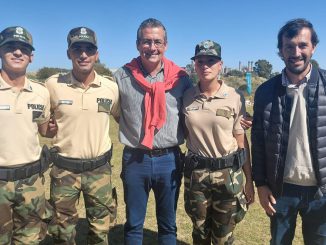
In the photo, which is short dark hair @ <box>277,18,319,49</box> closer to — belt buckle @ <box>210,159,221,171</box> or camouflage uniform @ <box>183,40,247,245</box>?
camouflage uniform @ <box>183,40,247,245</box>

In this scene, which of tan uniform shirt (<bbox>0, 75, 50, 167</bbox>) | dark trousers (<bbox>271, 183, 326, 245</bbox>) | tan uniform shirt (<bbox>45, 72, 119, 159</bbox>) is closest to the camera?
dark trousers (<bbox>271, 183, 326, 245</bbox>)

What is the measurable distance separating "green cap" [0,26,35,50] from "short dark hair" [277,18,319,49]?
252 cm

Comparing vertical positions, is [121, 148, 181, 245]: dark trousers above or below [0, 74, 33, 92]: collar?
below

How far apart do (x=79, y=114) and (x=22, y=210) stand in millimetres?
1172

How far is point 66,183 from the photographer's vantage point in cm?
372

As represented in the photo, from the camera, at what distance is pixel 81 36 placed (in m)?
3.66

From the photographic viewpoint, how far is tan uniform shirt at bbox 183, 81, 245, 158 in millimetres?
3607

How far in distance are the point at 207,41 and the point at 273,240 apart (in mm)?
2139

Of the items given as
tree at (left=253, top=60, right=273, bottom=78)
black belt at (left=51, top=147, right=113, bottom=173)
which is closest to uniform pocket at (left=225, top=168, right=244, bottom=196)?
black belt at (left=51, top=147, right=113, bottom=173)

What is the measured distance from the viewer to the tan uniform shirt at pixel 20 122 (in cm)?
340

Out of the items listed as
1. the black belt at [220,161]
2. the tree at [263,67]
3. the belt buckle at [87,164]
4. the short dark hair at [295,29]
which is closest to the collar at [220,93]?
the black belt at [220,161]

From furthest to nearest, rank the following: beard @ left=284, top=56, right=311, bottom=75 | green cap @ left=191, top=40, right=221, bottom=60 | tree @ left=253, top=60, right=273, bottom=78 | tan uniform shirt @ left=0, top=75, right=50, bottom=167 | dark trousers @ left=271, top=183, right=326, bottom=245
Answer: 1. tree @ left=253, top=60, right=273, bottom=78
2. green cap @ left=191, top=40, right=221, bottom=60
3. tan uniform shirt @ left=0, top=75, right=50, bottom=167
4. dark trousers @ left=271, top=183, right=326, bottom=245
5. beard @ left=284, top=56, right=311, bottom=75

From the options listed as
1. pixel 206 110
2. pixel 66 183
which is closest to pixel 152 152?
pixel 206 110

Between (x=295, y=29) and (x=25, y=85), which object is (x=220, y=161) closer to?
(x=295, y=29)
